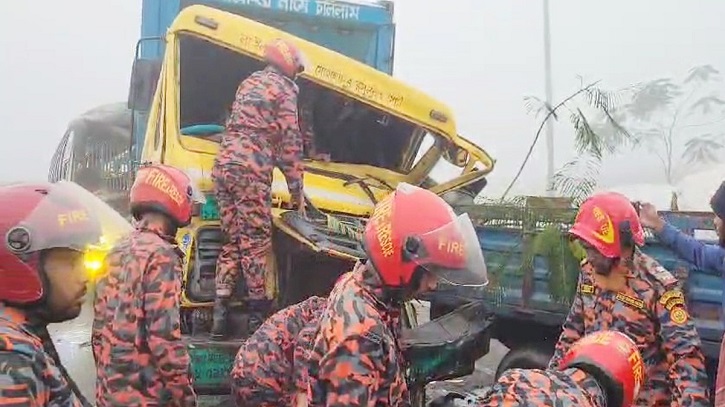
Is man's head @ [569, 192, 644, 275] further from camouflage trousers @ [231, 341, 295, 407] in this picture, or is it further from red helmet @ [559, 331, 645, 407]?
camouflage trousers @ [231, 341, 295, 407]

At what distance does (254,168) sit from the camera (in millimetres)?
4637

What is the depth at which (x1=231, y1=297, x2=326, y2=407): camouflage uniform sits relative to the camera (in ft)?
11.1

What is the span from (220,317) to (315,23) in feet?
8.23

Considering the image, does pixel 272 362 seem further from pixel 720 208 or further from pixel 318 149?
pixel 318 149

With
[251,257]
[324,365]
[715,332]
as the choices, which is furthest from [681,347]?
[251,257]

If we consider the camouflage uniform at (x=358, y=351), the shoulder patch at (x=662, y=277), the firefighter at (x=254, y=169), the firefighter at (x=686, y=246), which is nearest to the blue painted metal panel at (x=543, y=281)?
the firefighter at (x=686, y=246)

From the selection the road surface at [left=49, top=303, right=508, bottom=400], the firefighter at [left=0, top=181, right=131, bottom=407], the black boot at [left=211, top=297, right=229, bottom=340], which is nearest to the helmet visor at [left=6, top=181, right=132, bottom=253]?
the firefighter at [left=0, top=181, right=131, bottom=407]

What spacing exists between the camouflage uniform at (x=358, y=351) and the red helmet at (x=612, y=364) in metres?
0.47

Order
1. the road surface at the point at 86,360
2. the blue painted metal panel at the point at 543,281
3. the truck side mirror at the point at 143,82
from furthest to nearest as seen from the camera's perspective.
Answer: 1. the road surface at the point at 86,360
2. the truck side mirror at the point at 143,82
3. the blue painted metal panel at the point at 543,281

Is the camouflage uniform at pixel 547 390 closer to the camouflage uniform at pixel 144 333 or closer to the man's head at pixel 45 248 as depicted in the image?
the man's head at pixel 45 248

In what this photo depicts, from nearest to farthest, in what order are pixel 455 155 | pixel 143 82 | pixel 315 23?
pixel 143 82, pixel 455 155, pixel 315 23

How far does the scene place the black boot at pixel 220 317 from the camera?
4680 millimetres

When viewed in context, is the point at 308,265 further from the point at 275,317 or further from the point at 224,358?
the point at 275,317

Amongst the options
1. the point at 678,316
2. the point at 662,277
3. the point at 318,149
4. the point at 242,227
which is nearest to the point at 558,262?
the point at 662,277
